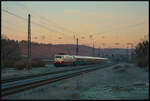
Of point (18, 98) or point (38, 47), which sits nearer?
point (18, 98)

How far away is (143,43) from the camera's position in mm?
72062

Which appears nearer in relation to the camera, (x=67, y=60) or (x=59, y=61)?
(x=59, y=61)

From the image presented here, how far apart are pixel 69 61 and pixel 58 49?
11582cm

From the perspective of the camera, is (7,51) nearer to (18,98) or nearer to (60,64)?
(60,64)

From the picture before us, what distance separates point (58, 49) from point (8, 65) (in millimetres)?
124029

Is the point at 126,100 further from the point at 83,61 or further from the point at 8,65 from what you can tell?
the point at 83,61

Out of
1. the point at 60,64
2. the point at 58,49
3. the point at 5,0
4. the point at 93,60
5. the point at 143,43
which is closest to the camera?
the point at 5,0

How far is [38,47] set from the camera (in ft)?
543

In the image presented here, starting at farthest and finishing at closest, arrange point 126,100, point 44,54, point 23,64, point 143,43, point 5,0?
point 44,54
point 143,43
point 23,64
point 5,0
point 126,100

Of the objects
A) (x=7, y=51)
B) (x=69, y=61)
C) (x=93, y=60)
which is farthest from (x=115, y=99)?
(x=93, y=60)

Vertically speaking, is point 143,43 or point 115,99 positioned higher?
point 143,43

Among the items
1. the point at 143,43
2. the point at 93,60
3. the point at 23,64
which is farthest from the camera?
the point at 93,60

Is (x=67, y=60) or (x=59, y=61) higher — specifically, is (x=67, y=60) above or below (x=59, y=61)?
above

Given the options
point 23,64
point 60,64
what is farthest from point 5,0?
point 60,64
